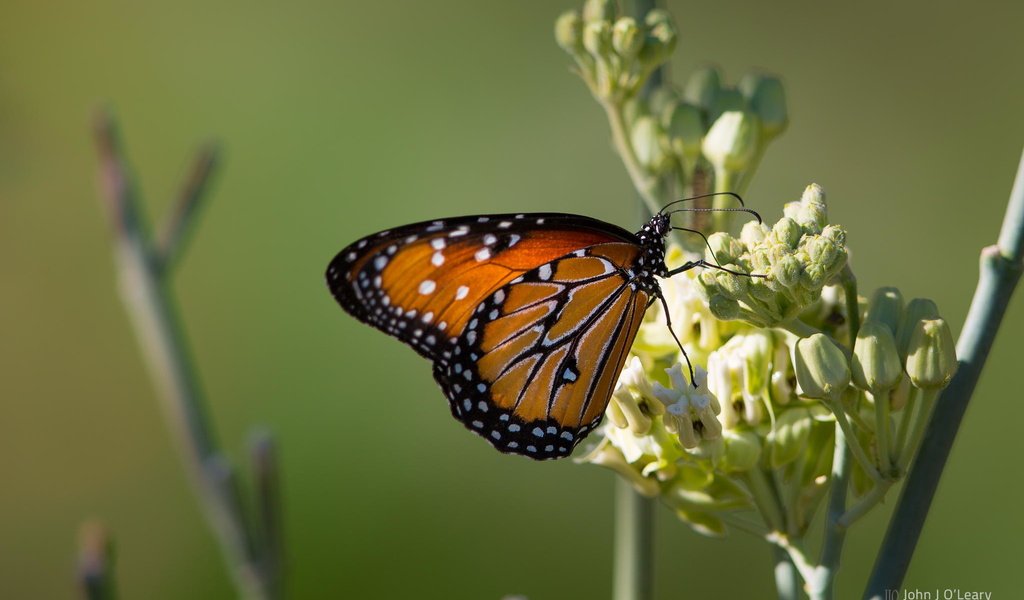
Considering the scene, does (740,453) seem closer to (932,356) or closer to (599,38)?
(932,356)

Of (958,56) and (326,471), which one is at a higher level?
(958,56)

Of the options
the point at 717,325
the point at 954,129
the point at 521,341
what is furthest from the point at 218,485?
the point at 954,129

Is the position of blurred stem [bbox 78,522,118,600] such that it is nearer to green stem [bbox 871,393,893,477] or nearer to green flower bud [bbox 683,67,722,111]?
A: green stem [bbox 871,393,893,477]

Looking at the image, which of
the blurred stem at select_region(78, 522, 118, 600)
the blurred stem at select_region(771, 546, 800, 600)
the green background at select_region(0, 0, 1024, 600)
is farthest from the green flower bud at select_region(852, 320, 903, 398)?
the green background at select_region(0, 0, 1024, 600)

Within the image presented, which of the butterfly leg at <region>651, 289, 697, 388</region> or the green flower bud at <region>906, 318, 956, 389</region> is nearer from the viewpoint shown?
the green flower bud at <region>906, 318, 956, 389</region>

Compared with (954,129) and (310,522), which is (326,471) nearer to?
(310,522)

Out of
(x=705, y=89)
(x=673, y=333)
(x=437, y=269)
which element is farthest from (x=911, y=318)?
(x=437, y=269)
